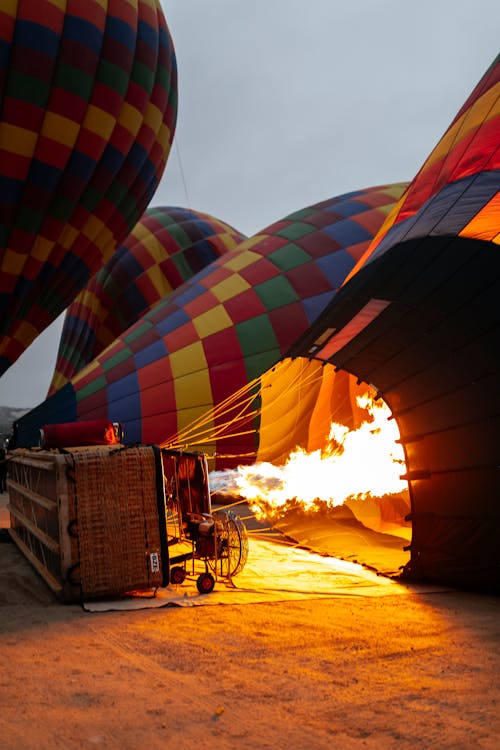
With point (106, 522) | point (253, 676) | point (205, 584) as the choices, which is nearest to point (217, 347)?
point (205, 584)

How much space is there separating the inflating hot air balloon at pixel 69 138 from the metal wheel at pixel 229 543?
23.4ft

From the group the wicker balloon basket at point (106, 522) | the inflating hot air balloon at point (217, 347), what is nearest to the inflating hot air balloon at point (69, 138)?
the inflating hot air balloon at point (217, 347)

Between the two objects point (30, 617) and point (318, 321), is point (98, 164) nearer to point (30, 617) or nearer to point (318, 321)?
point (318, 321)

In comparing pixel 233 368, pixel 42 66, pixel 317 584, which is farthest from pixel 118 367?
pixel 317 584

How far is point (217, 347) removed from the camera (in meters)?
8.62

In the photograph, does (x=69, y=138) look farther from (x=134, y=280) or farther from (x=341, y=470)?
(x=341, y=470)

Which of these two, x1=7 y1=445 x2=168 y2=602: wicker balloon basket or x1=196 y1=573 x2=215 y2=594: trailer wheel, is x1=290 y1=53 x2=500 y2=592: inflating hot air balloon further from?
x1=7 y1=445 x2=168 y2=602: wicker balloon basket

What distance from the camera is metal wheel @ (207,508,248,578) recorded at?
435cm

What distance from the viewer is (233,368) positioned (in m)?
8.49

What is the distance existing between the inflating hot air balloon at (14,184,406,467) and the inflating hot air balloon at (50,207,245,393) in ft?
16.5

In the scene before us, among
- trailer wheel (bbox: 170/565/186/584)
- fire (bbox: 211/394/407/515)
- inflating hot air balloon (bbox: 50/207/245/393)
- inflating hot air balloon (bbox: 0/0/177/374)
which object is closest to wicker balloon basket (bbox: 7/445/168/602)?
trailer wheel (bbox: 170/565/186/584)

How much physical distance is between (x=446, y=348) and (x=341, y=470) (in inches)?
78.0

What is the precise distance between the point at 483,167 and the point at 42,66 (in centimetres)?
730

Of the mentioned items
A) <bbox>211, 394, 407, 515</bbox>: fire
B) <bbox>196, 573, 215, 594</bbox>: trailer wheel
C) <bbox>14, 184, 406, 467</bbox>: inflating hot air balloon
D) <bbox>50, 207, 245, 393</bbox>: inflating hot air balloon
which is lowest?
<bbox>196, 573, 215, 594</bbox>: trailer wheel
